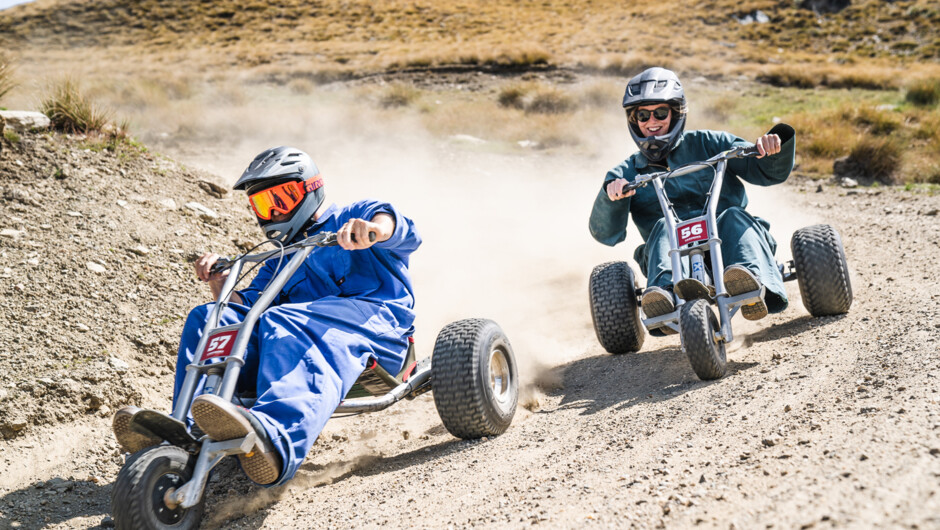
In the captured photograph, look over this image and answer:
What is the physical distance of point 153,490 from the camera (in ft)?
9.86

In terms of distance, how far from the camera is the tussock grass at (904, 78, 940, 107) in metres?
16.7

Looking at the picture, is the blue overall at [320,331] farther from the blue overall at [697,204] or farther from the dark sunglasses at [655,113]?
the dark sunglasses at [655,113]

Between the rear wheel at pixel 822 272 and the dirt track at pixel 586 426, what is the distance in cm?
13

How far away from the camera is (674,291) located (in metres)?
4.92

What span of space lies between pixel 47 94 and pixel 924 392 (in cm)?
826

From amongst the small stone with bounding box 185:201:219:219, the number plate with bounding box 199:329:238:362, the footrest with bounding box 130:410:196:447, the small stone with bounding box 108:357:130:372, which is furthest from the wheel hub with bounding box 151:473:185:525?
the small stone with bounding box 185:201:219:219

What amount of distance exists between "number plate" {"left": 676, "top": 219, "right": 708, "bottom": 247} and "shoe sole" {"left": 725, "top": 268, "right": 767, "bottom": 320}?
1.25 feet

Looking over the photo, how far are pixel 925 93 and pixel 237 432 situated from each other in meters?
18.0

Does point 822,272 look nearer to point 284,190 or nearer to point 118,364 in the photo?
point 284,190

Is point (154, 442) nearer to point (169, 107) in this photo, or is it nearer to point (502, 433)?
point (502, 433)

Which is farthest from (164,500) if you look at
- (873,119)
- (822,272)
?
(873,119)

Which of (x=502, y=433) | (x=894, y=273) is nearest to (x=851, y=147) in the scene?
(x=894, y=273)

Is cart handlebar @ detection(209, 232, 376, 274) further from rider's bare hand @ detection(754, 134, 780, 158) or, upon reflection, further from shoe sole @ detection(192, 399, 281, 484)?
rider's bare hand @ detection(754, 134, 780, 158)

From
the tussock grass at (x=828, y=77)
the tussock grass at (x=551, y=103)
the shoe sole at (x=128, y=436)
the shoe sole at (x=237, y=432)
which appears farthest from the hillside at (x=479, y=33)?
the shoe sole at (x=237, y=432)
